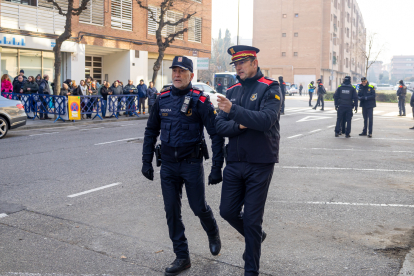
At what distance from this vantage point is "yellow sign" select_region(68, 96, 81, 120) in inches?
726

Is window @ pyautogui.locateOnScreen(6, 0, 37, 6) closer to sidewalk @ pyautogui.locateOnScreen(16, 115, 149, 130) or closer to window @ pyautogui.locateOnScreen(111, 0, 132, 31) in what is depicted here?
window @ pyautogui.locateOnScreen(111, 0, 132, 31)

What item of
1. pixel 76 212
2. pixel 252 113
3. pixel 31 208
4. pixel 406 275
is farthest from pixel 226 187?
pixel 31 208

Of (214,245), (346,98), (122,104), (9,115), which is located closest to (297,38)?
(122,104)

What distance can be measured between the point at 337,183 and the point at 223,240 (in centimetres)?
361

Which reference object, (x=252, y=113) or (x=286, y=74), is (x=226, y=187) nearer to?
(x=252, y=113)

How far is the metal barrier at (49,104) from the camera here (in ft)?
60.4

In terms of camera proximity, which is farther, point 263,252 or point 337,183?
point 337,183

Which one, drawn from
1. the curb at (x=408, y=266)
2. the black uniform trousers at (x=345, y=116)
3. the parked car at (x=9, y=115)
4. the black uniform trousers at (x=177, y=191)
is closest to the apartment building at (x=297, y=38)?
the black uniform trousers at (x=345, y=116)

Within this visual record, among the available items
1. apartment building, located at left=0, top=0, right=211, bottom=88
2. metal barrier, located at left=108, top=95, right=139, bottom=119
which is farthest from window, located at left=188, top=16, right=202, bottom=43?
metal barrier, located at left=108, top=95, right=139, bottom=119

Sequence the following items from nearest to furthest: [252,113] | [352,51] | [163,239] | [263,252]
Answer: [252,113] → [263,252] → [163,239] → [352,51]

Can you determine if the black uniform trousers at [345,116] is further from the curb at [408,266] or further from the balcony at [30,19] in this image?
the balcony at [30,19]

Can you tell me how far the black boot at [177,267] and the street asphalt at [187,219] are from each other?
0.06 metres

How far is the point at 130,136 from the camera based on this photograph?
46.2ft

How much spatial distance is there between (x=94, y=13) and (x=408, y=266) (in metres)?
26.2
